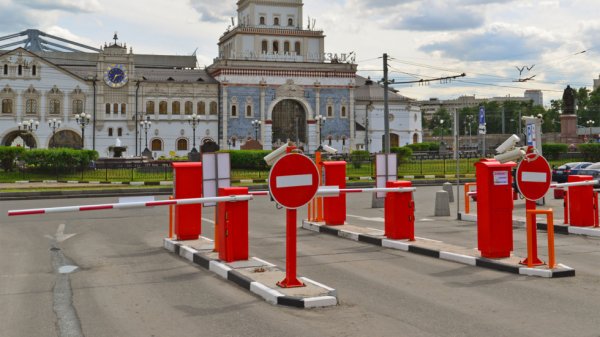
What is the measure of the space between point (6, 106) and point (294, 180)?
212 feet

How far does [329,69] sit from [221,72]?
1286cm

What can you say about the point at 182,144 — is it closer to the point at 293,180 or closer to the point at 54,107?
the point at 54,107

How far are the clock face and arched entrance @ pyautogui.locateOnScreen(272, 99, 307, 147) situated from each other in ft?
57.2

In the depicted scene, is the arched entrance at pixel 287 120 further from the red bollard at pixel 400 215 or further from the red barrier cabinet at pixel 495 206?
the red barrier cabinet at pixel 495 206

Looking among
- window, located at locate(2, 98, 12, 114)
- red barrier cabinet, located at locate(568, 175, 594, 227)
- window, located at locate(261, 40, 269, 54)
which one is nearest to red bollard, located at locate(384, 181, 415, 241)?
red barrier cabinet, located at locate(568, 175, 594, 227)

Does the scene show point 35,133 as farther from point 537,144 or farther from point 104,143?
point 537,144

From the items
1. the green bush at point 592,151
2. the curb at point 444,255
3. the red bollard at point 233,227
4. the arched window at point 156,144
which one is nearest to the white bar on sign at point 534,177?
the curb at point 444,255

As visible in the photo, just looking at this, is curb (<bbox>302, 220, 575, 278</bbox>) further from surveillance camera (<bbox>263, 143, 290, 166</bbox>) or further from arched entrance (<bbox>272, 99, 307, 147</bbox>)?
arched entrance (<bbox>272, 99, 307, 147</bbox>)

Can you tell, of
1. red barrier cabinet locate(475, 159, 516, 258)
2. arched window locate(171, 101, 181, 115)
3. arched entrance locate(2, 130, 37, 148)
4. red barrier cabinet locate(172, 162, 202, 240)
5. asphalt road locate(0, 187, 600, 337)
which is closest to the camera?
asphalt road locate(0, 187, 600, 337)

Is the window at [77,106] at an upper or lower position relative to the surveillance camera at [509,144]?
upper

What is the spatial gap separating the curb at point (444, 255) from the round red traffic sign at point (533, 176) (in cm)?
114

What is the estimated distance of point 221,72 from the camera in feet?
236

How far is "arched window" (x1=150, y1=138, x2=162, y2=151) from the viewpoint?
229 feet

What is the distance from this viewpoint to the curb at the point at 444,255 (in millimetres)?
9242
